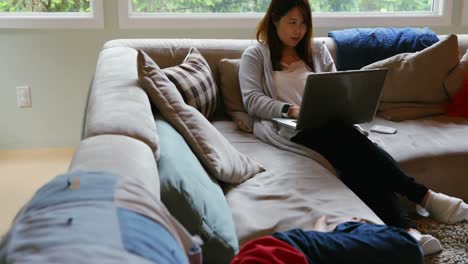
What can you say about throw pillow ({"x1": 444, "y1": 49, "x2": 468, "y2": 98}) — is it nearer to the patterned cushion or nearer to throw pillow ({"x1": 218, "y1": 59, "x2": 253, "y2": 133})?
throw pillow ({"x1": 218, "y1": 59, "x2": 253, "y2": 133})

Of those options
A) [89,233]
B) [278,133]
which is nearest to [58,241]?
[89,233]

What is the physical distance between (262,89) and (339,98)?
0.47m

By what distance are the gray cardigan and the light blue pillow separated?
0.77m

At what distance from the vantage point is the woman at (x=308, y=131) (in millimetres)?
2219

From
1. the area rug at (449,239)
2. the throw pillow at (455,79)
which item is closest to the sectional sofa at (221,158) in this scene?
the throw pillow at (455,79)

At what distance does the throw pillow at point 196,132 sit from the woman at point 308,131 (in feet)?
1.13

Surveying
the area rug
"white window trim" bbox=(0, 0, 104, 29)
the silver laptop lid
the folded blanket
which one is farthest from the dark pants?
"white window trim" bbox=(0, 0, 104, 29)

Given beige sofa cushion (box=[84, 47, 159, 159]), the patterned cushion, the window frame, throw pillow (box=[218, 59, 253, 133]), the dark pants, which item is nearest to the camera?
the patterned cushion

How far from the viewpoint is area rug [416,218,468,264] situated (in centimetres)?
195

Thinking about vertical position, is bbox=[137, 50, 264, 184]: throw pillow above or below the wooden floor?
above

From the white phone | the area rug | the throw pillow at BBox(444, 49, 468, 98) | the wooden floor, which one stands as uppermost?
the throw pillow at BBox(444, 49, 468, 98)

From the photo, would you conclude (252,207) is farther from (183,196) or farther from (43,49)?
(43,49)

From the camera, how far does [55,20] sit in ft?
11.5

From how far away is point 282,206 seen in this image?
1871 mm
